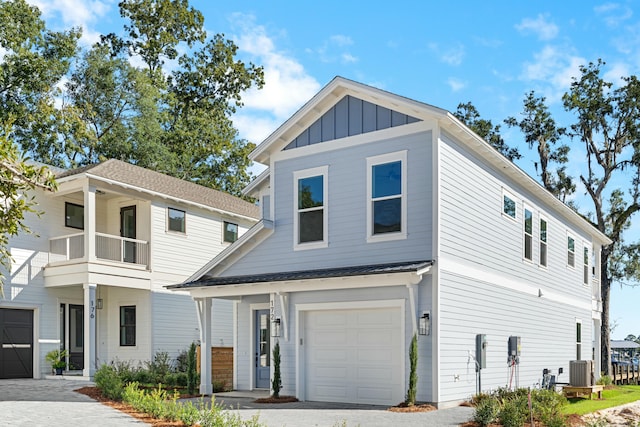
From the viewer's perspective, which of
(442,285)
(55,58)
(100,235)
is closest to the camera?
(442,285)

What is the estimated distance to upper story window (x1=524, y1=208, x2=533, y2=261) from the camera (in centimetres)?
2086

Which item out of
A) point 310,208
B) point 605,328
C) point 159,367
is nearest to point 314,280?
point 310,208

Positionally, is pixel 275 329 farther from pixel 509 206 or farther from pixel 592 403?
pixel 592 403

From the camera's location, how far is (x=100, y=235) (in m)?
23.0

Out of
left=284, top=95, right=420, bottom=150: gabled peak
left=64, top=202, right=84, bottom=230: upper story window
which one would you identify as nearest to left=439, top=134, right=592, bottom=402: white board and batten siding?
left=284, top=95, right=420, bottom=150: gabled peak

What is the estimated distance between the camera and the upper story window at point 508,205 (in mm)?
19359

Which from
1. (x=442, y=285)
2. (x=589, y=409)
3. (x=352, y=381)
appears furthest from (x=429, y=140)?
(x=589, y=409)

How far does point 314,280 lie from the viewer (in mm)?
16234

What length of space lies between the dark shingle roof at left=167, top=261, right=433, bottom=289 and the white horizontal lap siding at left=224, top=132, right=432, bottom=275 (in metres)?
0.26

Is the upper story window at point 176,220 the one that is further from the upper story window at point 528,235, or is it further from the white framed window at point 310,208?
the upper story window at point 528,235

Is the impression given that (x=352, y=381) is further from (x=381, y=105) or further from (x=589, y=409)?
(x=381, y=105)

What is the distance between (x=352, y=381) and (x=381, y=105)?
634 cm

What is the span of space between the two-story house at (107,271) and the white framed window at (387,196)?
10.2 meters

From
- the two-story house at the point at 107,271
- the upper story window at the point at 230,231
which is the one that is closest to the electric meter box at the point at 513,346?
the two-story house at the point at 107,271
